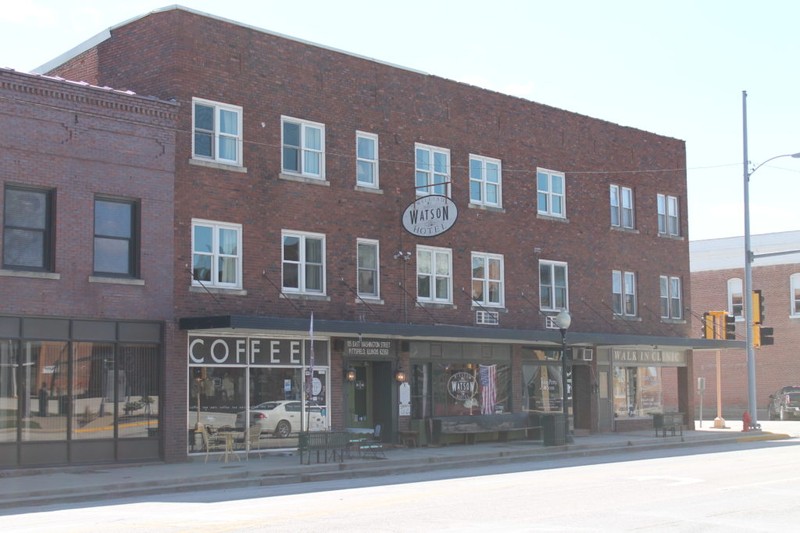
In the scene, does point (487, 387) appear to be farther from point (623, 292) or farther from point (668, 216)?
point (668, 216)

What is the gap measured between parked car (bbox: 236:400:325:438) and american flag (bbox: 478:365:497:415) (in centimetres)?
650

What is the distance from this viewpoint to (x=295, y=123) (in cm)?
2767

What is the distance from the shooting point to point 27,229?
888 inches

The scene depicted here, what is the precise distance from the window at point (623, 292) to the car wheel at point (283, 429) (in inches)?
586

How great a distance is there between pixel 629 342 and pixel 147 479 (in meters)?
19.2

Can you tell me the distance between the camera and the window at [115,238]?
2369 centimetres

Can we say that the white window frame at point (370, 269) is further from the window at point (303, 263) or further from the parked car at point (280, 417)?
the parked car at point (280, 417)

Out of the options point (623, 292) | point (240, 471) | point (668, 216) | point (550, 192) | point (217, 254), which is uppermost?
point (550, 192)

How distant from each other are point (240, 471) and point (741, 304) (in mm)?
43374

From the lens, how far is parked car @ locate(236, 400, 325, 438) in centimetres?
2617

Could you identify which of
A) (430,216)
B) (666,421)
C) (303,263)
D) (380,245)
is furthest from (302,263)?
(666,421)

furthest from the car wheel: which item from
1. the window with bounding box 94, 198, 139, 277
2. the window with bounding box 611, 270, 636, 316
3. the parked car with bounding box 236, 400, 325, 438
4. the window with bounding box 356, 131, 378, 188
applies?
the window with bounding box 611, 270, 636, 316

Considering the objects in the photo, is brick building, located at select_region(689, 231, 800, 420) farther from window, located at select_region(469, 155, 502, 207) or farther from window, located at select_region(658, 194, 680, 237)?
window, located at select_region(469, 155, 502, 207)

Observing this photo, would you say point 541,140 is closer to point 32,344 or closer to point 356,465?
point 356,465
